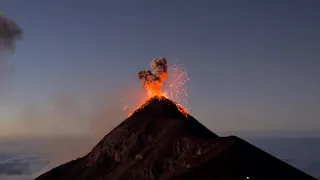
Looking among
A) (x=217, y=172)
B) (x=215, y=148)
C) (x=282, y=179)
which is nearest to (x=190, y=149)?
(x=215, y=148)

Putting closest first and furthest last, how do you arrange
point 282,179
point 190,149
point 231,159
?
point 282,179 < point 231,159 < point 190,149

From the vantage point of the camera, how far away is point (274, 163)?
162750mm

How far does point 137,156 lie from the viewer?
198625 millimetres

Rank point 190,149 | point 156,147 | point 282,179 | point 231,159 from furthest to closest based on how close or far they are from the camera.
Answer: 1. point 156,147
2. point 190,149
3. point 231,159
4. point 282,179

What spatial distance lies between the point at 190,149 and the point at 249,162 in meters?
30.0

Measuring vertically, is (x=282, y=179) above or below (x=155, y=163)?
below

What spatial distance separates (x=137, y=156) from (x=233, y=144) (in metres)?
50.7

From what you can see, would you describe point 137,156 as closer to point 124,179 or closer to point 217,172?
point 124,179

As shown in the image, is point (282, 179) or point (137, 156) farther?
point (137, 156)

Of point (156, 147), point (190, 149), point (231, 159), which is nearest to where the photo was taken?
point (231, 159)

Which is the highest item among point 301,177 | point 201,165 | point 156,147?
point 156,147

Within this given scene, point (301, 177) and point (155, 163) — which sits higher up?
point (155, 163)

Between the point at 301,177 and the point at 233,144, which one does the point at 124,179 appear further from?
the point at 301,177

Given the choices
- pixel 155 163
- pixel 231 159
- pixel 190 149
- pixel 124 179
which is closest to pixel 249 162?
pixel 231 159
